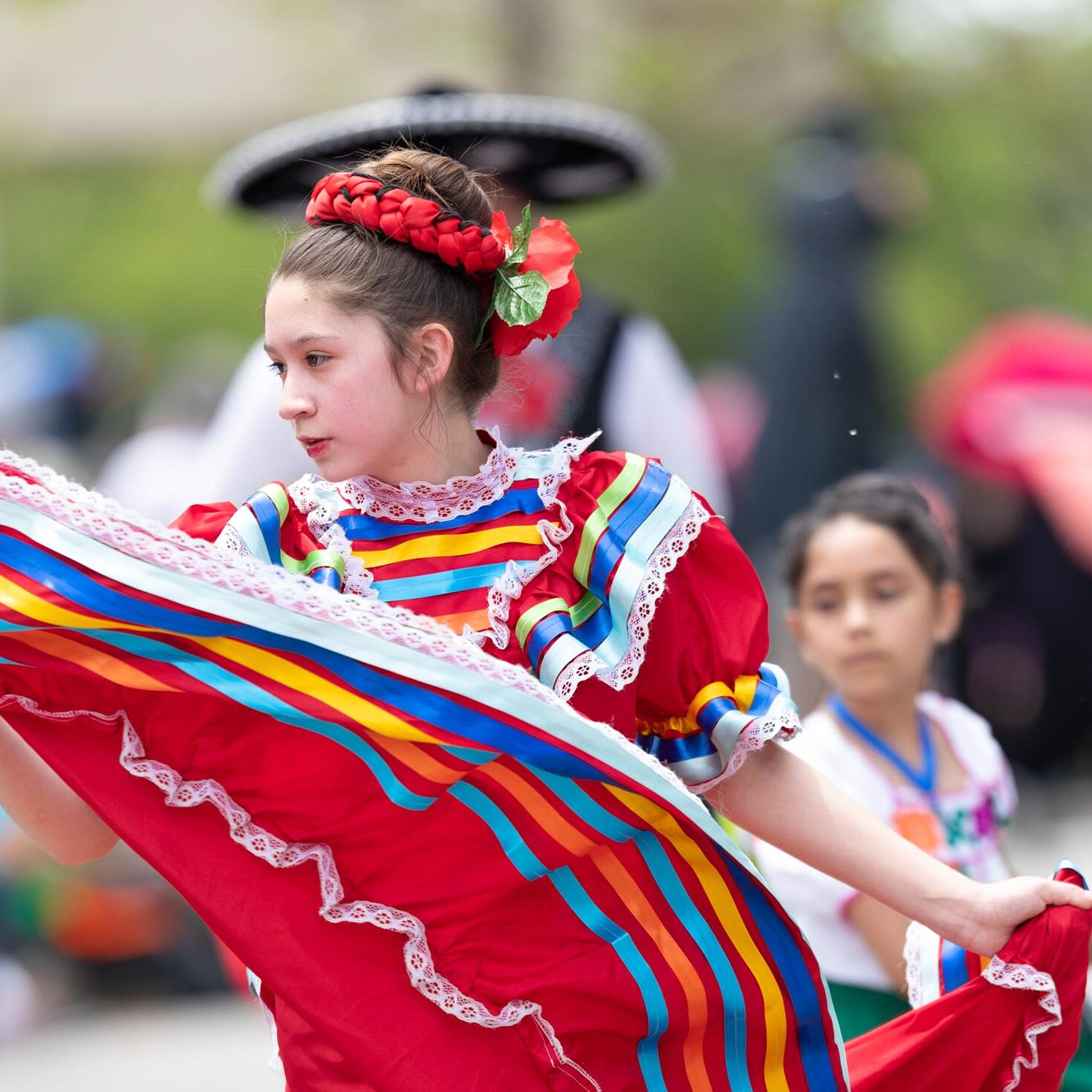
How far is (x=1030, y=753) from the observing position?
25.5ft

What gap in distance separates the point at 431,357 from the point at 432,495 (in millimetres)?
164

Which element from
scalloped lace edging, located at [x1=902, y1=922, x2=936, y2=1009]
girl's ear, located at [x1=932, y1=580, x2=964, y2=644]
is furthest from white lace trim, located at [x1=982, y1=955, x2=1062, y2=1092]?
girl's ear, located at [x1=932, y1=580, x2=964, y2=644]

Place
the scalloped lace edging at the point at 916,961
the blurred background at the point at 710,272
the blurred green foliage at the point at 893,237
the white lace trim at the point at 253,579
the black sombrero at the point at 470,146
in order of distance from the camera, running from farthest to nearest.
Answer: the blurred green foliage at the point at 893,237
the blurred background at the point at 710,272
the black sombrero at the point at 470,146
the scalloped lace edging at the point at 916,961
the white lace trim at the point at 253,579

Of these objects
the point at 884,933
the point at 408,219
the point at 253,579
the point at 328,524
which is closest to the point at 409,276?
the point at 408,219

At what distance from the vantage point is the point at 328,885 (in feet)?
6.88

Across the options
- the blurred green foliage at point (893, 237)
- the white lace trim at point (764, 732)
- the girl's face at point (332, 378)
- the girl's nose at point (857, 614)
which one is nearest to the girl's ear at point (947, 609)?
the girl's nose at point (857, 614)

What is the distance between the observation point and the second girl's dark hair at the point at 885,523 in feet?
11.1

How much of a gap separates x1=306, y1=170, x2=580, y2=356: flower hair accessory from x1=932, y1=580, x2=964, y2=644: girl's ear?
1.30m

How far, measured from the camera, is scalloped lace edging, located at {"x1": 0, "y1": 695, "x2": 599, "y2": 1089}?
2.09 metres

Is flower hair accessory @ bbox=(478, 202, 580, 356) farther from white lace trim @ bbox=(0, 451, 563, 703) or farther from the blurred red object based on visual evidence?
the blurred red object

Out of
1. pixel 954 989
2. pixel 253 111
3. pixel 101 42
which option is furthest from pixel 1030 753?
pixel 253 111

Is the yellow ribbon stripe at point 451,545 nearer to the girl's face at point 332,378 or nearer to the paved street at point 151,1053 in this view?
the girl's face at point 332,378

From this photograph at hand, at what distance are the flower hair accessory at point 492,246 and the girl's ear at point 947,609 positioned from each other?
51.3 inches

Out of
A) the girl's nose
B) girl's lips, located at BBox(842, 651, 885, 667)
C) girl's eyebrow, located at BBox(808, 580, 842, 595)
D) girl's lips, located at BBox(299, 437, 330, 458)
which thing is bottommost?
girl's lips, located at BBox(842, 651, 885, 667)
